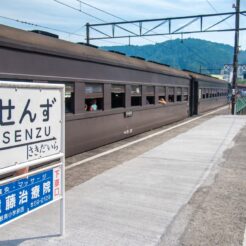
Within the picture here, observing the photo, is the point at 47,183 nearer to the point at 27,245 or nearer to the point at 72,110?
the point at 27,245

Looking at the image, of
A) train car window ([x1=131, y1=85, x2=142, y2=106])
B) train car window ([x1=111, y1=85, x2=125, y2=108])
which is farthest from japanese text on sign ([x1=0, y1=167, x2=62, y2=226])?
train car window ([x1=131, y1=85, x2=142, y2=106])

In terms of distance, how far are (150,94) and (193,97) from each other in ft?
31.0

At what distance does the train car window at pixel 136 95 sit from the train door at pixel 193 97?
9.63 m

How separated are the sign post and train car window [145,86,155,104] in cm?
987

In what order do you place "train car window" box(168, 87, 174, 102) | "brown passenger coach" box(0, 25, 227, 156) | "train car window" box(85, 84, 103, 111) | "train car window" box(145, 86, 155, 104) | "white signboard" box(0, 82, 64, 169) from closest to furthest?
"white signboard" box(0, 82, 64, 169), "brown passenger coach" box(0, 25, 227, 156), "train car window" box(85, 84, 103, 111), "train car window" box(145, 86, 155, 104), "train car window" box(168, 87, 174, 102)

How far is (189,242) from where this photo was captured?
405 cm

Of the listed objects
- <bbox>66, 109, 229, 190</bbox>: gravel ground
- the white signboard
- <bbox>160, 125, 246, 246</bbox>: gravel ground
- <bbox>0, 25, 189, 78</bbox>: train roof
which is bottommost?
<bbox>160, 125, 246, 246</bbox>: gravel ground

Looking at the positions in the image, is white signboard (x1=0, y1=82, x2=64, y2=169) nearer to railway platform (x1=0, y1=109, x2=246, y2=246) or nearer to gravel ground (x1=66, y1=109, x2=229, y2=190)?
railway platform (x1=0, y1=109, x2=246, y2=246)

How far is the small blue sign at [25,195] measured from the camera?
10.7ft

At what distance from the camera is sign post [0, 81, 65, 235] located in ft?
10.6

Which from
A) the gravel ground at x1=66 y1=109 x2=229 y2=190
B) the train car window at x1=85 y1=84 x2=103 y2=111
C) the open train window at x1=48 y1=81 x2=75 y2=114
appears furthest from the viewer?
the train car window at x1=85 y1=84 x2=103 y2=111

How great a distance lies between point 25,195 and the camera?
3.48 metres

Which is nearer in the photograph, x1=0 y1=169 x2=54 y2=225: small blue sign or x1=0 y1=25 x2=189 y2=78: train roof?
x1=0 y1=169 x2=54 y2=225: small blue sign

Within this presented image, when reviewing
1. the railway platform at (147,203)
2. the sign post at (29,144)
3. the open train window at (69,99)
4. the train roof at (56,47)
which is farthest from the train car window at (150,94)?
the sign post at (29,144)
